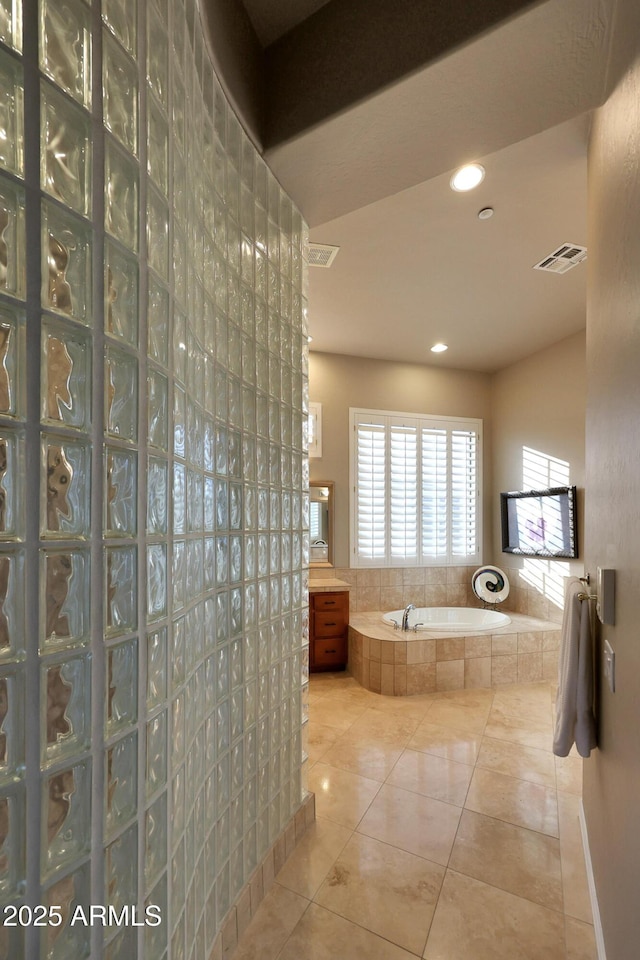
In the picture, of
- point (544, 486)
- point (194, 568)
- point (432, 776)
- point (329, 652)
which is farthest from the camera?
point (544, 486)

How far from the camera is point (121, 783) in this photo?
3.03 ft

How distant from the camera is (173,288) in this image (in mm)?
1125

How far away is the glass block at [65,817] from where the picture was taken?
775 millimetres

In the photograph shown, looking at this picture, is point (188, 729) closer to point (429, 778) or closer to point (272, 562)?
point (272, 562)

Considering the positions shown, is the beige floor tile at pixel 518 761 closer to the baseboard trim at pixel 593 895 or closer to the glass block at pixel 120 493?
the baseboard trim at pixel 593 895

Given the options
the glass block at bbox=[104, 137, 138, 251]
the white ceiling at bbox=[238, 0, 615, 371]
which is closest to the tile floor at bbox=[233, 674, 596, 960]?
the glass block at bbox=[104, 137, 138, 251]

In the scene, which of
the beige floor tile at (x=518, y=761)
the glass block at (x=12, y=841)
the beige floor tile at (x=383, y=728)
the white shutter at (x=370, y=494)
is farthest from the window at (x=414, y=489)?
the glass block at (x=12, y=841)

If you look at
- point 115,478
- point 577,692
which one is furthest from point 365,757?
point 115,478

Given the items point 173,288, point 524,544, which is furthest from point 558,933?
point 524,544

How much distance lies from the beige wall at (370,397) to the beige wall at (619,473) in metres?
3.20

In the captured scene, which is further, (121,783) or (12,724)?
(121,783)

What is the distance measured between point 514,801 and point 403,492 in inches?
120

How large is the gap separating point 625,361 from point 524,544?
3.94 meters

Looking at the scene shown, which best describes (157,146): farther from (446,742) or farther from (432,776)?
(446,742)
